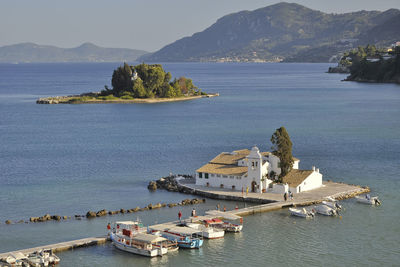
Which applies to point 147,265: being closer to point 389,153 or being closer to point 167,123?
point 389,153

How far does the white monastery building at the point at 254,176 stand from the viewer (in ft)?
175

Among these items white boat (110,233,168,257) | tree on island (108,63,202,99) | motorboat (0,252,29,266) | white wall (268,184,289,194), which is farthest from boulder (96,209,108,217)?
tree on island (108,63,202,99)

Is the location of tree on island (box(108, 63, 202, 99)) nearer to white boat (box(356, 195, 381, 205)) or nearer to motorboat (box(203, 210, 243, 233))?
white boat (box(356, 195, 381, 205))

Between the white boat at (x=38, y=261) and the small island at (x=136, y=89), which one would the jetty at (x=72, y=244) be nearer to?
the white boat at (x=38, y=261)

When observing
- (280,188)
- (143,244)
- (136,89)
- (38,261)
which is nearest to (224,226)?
(143,244)

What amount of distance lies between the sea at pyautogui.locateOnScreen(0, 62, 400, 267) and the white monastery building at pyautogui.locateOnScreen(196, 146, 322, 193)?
9.48ft

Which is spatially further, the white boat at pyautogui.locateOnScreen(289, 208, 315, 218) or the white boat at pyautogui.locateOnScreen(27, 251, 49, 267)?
the white boat at pyautogui.locateOnScreen(289, 208, 315, 218)

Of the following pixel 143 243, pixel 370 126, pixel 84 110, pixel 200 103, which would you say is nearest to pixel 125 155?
pixel 143 243

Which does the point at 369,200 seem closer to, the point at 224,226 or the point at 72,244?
the point at 224,226

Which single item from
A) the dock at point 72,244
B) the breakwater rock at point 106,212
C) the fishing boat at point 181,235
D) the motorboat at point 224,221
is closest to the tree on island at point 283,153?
the breakwater rock at point 106,212

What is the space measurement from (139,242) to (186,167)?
26606 mm

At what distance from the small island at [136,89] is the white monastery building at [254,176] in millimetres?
93814

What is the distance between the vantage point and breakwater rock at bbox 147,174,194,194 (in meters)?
56.1

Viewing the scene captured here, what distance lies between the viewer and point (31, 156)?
7719 cm
